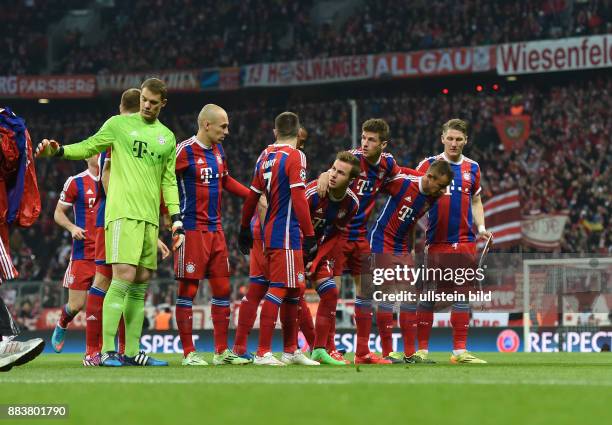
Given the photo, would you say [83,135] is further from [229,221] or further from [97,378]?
[97,378]

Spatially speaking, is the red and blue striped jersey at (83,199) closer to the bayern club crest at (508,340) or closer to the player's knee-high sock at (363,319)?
the player's knee-high sock at (363,319)

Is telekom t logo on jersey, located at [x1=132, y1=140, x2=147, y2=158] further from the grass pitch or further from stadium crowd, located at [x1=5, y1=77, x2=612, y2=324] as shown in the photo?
stadium crowd, located at [x1=5, y1=77, x2=612, y2=324]

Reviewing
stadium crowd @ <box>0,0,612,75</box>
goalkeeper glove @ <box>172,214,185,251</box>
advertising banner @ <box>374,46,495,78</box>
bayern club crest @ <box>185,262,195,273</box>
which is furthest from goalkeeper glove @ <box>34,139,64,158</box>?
stadium crowd @ <box>0,0,612,75</box>

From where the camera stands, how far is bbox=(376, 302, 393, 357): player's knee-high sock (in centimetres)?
1003

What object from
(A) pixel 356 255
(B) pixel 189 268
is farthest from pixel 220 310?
(A) pixel 356 255

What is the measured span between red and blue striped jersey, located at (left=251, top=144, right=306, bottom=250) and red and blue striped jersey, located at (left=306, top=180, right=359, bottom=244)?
620mm

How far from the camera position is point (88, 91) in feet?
132

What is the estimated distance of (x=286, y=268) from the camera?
892cm

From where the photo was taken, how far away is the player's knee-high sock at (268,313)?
8.98 metres

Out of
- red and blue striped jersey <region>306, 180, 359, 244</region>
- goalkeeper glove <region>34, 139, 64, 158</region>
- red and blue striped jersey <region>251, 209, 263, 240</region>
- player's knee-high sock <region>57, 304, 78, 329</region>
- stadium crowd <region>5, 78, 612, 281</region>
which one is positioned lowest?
player's knee-high sock <region>57, 304, 78, 329</region>

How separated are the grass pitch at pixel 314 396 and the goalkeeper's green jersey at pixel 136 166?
141 cm

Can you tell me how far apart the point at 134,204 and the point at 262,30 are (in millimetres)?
32657

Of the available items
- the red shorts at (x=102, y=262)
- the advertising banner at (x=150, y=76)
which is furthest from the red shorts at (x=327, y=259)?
the advertising banner at (x=150, y=76)

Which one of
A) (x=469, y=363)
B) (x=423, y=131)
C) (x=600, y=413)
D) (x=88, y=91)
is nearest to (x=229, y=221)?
(x=423, y=131)
